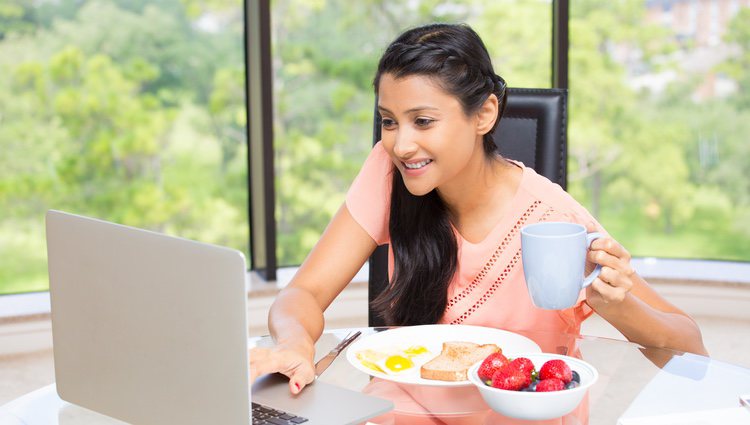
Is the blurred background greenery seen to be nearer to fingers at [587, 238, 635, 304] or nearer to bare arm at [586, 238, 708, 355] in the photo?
bare arm at [586, 238, 708, 355]

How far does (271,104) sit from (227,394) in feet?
9.11

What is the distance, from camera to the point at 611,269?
145cm

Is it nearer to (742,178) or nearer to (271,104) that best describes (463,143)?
(271,104)

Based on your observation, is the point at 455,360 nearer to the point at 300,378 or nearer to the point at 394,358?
the point at 394,358

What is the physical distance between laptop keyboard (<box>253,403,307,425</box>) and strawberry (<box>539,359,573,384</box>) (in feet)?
1.08

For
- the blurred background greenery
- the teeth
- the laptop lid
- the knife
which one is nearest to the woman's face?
the teeth

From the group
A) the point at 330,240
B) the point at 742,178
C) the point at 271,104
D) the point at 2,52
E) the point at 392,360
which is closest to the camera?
the point at 392,360

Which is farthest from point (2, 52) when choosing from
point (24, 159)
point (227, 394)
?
point (227, 394)

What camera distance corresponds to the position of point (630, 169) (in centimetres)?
591

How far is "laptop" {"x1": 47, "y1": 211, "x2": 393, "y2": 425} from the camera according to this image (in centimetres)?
111

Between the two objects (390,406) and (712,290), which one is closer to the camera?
(390,406)

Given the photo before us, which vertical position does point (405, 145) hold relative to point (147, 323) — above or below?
above

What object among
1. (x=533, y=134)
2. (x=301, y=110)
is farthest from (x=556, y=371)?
(x=301, y=110)

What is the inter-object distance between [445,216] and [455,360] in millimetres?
561
